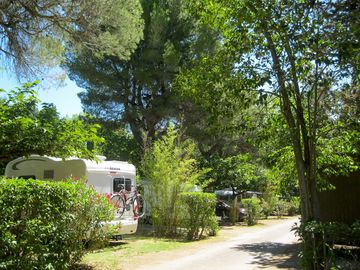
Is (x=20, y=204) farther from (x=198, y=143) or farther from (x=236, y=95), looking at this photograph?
(x=198, y=143)

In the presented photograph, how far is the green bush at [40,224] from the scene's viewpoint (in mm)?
5695

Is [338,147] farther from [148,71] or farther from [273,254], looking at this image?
[148,71]

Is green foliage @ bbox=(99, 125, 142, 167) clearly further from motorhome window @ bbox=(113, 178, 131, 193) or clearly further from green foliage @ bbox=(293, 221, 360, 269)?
green foliage @ bbox=(293, 221, 360, 269)

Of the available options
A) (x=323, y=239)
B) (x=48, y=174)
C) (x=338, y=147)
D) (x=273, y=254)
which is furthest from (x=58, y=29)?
(x=323, y=239)

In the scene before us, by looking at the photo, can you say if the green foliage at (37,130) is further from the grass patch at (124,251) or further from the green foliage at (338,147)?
the green foliage at (338,147)

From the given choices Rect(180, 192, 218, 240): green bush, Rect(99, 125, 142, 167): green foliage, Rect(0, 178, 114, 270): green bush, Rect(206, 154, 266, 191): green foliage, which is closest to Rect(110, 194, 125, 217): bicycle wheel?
Rect(180, 192, 218, 240): green bush

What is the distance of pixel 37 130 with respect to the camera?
7020mm

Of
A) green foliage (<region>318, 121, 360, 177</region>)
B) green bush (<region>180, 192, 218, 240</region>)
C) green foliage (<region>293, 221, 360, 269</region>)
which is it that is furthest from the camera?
green bush (<region>180, 192, 218, 240</region>)

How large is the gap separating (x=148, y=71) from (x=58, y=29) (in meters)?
8.17

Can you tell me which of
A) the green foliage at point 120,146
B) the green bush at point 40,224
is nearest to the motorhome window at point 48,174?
the green bush at point 40,224

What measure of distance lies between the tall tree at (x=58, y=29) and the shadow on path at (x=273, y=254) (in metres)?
6.85

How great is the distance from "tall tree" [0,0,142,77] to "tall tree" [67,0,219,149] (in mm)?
6615

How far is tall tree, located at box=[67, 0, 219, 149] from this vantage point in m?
19.0

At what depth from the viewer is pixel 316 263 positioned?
213 inches
